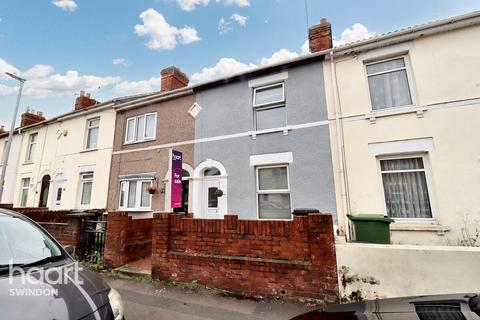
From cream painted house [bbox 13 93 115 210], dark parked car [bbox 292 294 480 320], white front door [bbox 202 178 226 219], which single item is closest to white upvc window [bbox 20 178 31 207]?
cream painted house [bbox 13 93 115 210]

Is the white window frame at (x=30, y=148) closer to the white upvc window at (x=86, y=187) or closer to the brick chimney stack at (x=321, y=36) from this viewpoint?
the white upvc window at (x=86, y=187)

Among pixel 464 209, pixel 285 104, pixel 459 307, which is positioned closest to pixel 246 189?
pixel 285 104

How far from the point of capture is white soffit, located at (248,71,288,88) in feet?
25.3

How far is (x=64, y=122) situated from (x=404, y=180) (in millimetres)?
15455

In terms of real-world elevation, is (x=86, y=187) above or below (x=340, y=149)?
below

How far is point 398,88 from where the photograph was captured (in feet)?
21.3

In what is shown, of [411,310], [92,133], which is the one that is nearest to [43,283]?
[411,310]

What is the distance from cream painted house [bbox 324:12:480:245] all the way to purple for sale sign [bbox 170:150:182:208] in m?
4.81

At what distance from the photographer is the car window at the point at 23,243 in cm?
246

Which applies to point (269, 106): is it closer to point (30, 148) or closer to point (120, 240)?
point (120, 240)

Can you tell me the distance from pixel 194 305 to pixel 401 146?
20.0ft

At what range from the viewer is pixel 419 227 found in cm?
551

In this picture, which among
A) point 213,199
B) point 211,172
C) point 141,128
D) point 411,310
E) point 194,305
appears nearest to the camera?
point 411,310

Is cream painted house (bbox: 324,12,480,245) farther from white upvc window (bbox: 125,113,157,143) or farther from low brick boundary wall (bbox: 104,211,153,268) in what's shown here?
white upvc window (bbox: 125,113,157,143)
